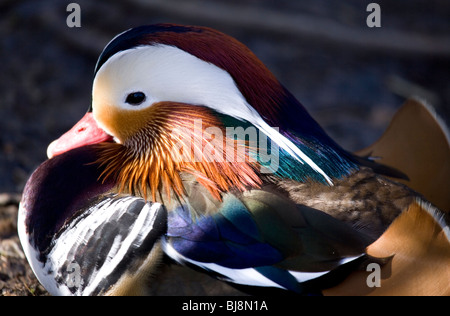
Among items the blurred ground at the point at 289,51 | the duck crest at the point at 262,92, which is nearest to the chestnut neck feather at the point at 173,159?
the duck crest at the point at 262,92

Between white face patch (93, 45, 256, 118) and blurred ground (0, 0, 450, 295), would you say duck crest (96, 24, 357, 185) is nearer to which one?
white face patch (93, 45, 256, 118)

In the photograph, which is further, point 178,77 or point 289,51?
point 289,51

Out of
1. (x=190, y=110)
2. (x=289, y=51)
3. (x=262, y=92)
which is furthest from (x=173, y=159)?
(x=289, y=51)

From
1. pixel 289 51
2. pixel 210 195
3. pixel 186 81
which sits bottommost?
pixel 210 195

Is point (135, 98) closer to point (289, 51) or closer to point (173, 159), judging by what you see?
point (173, 159)

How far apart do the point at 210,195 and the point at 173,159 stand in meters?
0.21

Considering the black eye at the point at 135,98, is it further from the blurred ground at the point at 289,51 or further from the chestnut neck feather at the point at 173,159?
the blurred ground at the point at 289,51

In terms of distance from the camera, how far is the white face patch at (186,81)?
187 centimetres

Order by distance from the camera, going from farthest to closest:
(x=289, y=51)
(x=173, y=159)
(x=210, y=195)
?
(x=289, y=51), (x=173, y=159), (x=210, y=195)

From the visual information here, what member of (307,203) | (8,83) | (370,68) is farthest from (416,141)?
(8,83)

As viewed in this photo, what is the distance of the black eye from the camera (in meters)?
1.92

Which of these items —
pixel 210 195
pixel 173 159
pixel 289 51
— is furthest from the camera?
pixel 289 51

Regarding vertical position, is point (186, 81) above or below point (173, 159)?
above

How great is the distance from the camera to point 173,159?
190cm
